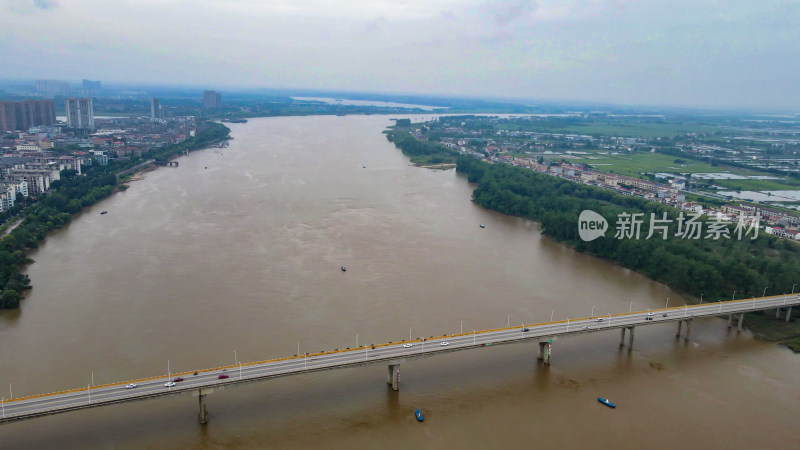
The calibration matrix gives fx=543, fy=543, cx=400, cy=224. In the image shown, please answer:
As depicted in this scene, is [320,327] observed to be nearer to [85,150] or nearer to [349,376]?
[349,376]

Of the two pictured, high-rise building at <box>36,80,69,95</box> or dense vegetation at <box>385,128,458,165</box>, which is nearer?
dense vegetation at <box>385,128,458,165</box>

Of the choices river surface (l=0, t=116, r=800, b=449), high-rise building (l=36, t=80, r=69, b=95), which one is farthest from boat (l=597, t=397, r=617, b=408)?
high-rise building (l=36, t=80, r=69, b=95)

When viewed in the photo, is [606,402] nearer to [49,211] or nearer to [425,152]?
Answer: [49,211]

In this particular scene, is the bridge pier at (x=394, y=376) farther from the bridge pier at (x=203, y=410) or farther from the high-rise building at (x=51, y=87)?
the high-rise building at (x=51, y=87)

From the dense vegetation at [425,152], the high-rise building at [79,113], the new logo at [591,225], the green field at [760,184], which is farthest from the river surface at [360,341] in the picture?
the high-rise building at [79,113]

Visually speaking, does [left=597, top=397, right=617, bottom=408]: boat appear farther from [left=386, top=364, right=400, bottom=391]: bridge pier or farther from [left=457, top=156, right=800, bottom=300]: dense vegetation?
[left=457, top=156, right=800, bottom=300]: dense vegetation

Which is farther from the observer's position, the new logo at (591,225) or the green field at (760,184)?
the green field at (760,184)
